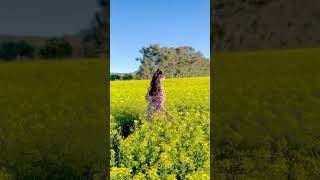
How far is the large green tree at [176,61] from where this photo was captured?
37.7 m

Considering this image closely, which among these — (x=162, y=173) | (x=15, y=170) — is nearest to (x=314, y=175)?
(x=162, y=173)

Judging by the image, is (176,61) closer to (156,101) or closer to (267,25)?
(267,25)

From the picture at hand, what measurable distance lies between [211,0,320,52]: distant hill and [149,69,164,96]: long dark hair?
22413mm

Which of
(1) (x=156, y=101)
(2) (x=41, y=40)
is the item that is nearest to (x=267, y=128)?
(1) (x=156, y=101)

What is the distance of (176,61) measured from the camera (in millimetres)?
38875

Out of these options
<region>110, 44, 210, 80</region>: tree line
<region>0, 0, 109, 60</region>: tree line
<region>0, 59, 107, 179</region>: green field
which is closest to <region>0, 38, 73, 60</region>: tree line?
<region>0, 0, 109, 60</region>: tree line

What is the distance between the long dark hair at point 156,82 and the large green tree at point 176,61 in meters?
26.9

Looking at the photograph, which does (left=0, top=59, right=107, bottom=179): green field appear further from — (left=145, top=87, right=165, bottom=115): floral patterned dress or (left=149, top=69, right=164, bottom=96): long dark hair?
(left=149, top=69, right=164, bottom=96): long dark hair

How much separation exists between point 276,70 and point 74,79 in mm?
9360

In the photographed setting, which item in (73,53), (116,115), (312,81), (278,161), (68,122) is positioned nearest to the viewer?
(278,161)

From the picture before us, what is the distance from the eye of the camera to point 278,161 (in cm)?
643

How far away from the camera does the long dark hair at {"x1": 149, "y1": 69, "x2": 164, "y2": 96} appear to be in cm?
950

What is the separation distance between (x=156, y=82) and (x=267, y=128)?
7.87 feet

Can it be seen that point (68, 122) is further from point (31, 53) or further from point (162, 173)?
point (31, 53)
